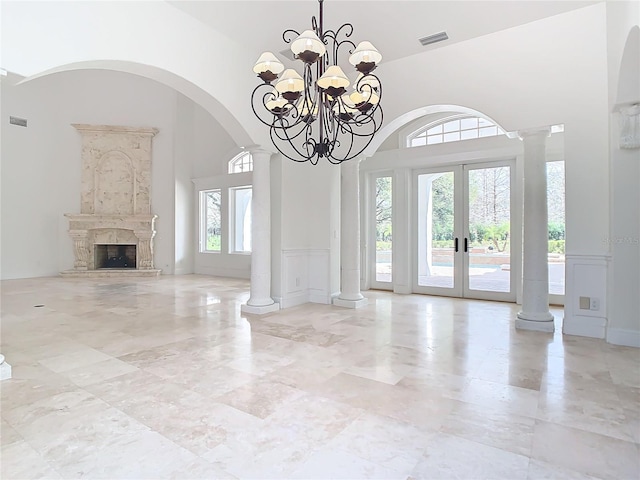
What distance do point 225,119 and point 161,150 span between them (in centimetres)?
622

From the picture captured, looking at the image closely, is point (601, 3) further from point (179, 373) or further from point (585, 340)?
point (179, 373)

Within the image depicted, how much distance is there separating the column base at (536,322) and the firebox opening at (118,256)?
9.48 metres

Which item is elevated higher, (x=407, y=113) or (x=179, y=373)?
(x=407, y=113)

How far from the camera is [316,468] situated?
180 centimetres

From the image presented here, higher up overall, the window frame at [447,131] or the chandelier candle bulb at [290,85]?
the window frame at [447,131]

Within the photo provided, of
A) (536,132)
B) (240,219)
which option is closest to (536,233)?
(536,132)

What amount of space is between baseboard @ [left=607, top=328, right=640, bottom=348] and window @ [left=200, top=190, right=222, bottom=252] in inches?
338

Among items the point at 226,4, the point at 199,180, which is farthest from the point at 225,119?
the point at 199,180

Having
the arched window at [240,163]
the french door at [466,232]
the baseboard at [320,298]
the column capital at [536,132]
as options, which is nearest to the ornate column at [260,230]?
the baseboard at [320,298]

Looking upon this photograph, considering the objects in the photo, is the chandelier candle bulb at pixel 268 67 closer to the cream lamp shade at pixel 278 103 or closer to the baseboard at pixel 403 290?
the cream lamp shade at pixel 278 103

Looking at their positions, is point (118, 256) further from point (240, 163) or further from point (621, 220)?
point (621, 220)

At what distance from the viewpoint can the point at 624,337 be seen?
12.7 ft

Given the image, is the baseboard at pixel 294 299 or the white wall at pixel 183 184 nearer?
the baseboard at pixel 294 299

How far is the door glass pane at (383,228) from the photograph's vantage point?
24.8 feet
